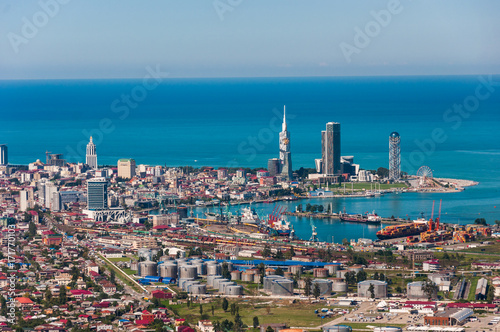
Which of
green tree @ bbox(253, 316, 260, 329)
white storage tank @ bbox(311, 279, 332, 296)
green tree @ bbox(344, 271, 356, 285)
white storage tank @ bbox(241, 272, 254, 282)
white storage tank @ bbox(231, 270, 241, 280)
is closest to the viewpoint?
green tree @ bbox(253, 316, 260, 329)

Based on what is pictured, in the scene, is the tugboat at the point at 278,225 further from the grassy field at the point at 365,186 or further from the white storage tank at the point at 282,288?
the white storage tank at the point at 282,288

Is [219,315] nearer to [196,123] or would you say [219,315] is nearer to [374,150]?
[374,150]

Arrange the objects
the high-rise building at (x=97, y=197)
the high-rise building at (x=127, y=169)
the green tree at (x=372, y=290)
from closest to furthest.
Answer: the green tree at (x=372, y=290) < the high-rise building at (x=97, y=197) < the high-rise building at (x=127, y=169)

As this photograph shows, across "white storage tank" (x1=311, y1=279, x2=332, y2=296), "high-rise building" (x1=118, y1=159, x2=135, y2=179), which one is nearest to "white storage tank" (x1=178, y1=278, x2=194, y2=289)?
"white storage tank" (x1=311, y1=279, x2=332, y2=296)

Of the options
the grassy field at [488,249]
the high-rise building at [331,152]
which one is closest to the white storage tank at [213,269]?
the grassy field at [488,249]

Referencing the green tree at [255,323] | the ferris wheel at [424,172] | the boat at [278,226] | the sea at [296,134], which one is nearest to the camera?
the green tree at [255,323]

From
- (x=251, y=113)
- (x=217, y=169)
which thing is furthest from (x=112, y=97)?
(x=217, y=169)

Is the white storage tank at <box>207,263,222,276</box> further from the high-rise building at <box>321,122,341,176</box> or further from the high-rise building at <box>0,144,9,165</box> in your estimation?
the high-rise building at <box>0,144,9,165</box>
